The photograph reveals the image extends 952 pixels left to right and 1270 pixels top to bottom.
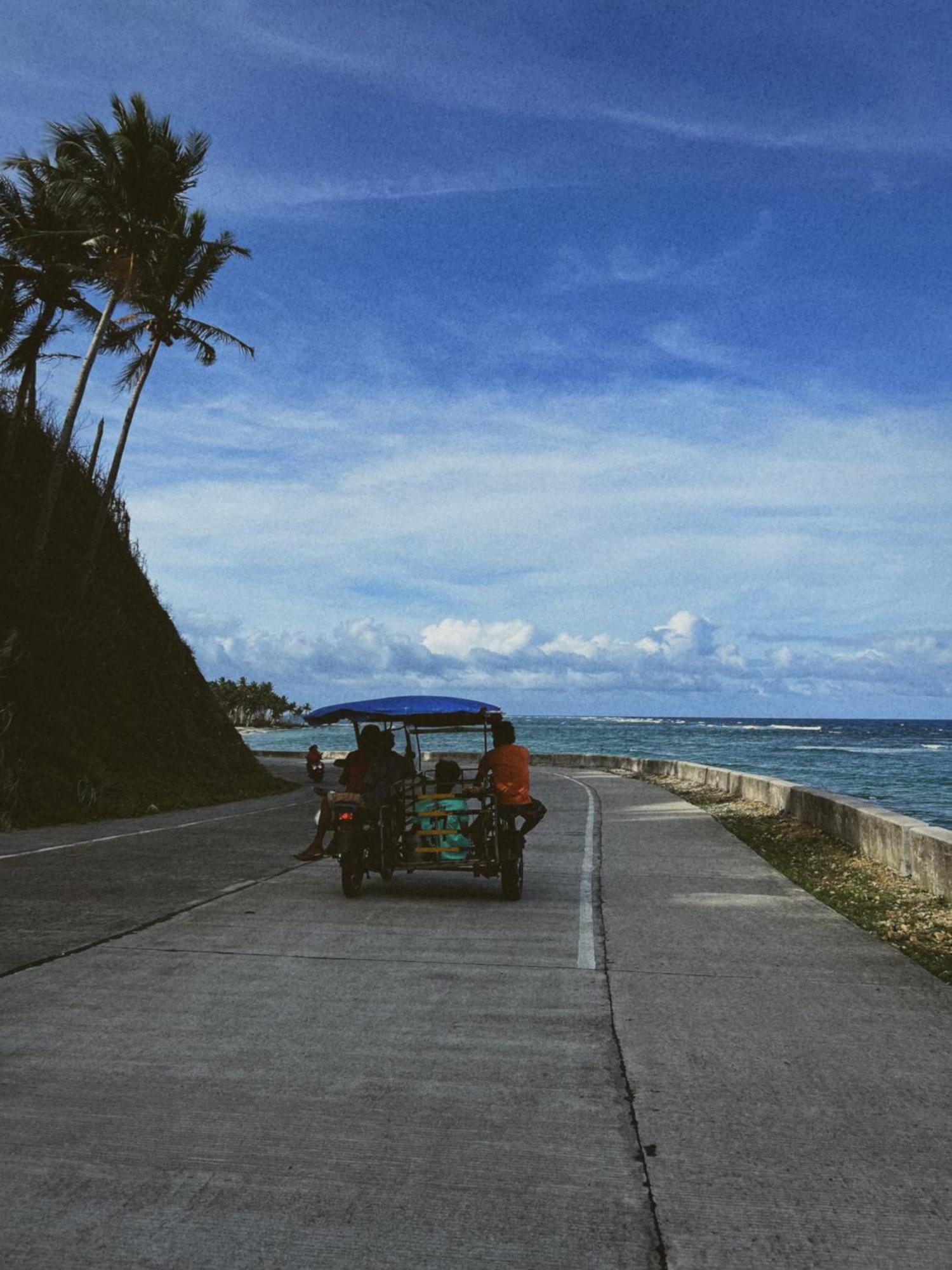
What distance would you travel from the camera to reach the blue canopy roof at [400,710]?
10.9 metres

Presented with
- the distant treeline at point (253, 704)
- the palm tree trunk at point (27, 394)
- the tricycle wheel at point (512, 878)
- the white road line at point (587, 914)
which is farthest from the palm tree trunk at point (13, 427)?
the distant treeline at point (253, 704)

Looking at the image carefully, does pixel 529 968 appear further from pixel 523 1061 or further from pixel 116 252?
pixel 116 252

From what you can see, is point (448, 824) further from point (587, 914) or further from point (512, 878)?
point (587, 914)

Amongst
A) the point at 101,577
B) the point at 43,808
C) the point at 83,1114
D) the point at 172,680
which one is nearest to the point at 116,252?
the point at 101,577

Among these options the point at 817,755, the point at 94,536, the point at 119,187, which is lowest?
the point at 817,755

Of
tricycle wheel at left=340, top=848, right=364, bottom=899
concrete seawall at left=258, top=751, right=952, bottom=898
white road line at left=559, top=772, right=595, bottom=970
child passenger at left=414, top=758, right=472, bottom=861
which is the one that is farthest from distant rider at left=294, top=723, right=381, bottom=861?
concrete seawall at left=258, top=751, right=952, bottom=898

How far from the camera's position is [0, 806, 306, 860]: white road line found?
13992 mm

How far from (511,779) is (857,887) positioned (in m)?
4.21

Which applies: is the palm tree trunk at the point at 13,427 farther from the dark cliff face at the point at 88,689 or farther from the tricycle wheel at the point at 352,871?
the tricycle wheel at the point at 352,871

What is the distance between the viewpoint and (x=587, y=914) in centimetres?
989

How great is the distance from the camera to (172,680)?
32.2 m

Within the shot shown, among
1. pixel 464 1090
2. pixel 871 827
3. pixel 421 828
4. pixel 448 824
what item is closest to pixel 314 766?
pixel 871 827

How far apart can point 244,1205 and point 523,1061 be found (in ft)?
6.43

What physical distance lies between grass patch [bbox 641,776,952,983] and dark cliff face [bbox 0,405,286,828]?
12.1m
